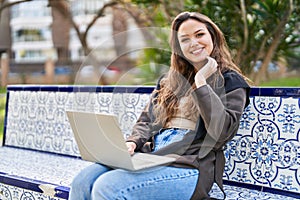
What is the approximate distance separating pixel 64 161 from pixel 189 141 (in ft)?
4.06

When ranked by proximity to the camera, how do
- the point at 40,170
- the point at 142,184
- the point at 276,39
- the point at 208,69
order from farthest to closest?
the point at 276,39
the point at 40,170
the point at 208,69
the point at 142,184

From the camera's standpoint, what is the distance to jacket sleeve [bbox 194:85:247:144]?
72.4 inches

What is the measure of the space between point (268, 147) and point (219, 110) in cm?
50

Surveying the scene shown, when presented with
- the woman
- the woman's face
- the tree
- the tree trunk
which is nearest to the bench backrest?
the woman

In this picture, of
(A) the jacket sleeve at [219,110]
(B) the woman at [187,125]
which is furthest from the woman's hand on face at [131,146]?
(A) the jacket sleeve at [219,110]

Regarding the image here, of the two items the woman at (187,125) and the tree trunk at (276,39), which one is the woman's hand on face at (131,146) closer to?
the woman at (187,125)

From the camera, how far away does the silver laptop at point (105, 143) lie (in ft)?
5.88

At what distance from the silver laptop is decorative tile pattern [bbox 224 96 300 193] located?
52 centimetres

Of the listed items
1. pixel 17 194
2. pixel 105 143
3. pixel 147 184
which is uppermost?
pixel 105 143

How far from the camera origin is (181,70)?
214 centimetres

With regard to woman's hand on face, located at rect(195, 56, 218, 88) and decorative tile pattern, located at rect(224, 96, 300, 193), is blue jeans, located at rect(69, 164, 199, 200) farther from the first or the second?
decorative tile pattern, located at rect(224, 96, 300, 193)

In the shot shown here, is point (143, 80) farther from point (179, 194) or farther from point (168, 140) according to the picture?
point (179, 194)

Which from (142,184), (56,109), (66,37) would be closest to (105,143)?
(142,184)

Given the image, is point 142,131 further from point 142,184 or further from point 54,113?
point 54,113
